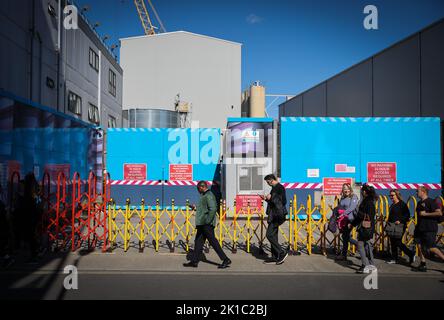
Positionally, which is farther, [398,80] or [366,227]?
[398,80]

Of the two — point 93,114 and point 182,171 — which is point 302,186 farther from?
point 93,114

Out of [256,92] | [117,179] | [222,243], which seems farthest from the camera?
[256,92]

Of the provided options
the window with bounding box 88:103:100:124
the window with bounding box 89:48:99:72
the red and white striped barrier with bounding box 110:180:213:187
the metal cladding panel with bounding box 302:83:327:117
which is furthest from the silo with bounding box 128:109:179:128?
the red and white striped barrier with bounding box 110:180:213:187

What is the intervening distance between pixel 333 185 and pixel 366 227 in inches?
260

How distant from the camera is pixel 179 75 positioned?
4059 centimetres

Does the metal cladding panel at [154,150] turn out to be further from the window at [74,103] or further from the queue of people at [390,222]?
the queue of people at [390,222]

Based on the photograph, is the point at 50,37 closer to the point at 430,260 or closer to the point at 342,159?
the point at 342,159

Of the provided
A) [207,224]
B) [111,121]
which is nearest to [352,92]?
[111,121]

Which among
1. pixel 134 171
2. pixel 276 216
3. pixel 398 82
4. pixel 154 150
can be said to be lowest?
pixel 276 216

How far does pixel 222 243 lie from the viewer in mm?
9258

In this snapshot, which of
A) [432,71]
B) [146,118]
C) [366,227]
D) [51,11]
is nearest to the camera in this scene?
[366,227]

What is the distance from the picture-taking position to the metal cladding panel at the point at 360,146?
13.3 metres
